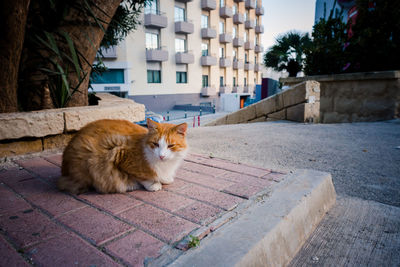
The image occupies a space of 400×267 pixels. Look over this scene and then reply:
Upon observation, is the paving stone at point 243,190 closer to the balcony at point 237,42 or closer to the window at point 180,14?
the window at point 180,14

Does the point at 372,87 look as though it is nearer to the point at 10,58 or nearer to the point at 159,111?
the point at 10,58

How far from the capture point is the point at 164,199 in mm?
1633

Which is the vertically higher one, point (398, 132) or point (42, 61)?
point (42, 61)

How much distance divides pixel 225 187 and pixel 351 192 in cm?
126

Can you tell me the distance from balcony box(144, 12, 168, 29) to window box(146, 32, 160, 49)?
2.43 feet

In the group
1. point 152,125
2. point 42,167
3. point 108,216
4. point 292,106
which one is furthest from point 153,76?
point 108,216

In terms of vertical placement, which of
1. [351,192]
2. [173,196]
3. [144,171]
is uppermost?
[144,171]

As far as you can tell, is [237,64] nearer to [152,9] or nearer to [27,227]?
[152,9]

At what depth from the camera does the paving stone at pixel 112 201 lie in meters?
1.50

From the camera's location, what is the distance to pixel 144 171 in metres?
1.74

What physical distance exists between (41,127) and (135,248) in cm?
188

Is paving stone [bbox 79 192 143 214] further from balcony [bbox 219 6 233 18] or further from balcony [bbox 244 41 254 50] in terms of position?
balcony [bbox 244 41 254 50]

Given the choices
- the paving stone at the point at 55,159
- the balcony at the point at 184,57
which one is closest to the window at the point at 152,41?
the balcony at the point at 184,57

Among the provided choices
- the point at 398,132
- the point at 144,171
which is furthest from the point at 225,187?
the point at 398,132
